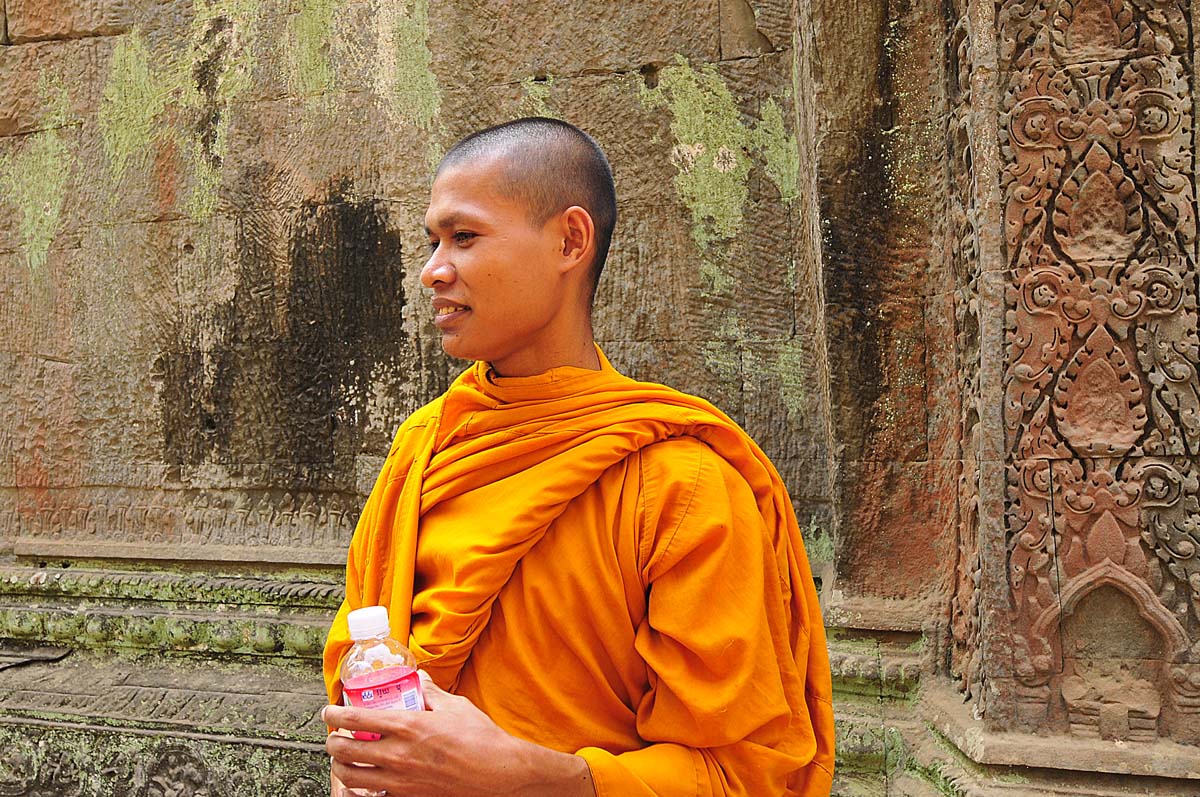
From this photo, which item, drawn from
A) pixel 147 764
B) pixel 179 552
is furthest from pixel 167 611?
pixel 147 764

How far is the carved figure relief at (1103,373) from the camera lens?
2059 millimetres

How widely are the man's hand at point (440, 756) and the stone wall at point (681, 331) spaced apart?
131cm

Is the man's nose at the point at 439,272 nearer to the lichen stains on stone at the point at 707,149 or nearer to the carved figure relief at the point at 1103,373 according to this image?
the carved figure relief at the point at 1103,373

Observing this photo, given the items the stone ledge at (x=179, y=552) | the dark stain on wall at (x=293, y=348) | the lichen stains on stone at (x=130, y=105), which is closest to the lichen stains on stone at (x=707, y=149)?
the dark stain on wall at (x=293, y=348)

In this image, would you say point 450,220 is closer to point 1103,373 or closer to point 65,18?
point 1103,373

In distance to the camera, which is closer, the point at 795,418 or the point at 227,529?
the point at 795,418

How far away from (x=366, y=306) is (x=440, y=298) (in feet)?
6.83

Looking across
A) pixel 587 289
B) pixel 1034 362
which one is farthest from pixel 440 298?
pixel 1034 362

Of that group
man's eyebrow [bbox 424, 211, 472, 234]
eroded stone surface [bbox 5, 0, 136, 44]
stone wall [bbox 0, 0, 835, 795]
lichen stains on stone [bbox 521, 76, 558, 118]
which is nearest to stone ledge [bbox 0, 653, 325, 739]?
stone wall [bbox 0, 0, 835, 795]

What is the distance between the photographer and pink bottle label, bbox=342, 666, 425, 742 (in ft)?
3.82

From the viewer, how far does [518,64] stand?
3293 millimetres

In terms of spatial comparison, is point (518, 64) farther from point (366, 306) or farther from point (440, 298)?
point (440, 298)

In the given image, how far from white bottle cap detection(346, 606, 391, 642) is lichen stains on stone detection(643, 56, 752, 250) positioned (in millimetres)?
2203

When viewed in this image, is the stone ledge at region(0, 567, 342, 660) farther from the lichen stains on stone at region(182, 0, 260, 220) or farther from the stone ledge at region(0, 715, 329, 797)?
the lichen stains on stone at region(182, 0, 260, 220)
